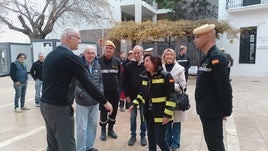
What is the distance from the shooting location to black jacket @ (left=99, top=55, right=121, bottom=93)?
4746 mm

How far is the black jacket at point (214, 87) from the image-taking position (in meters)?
2.61

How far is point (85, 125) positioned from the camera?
3830 mm

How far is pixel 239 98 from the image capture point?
29.9ft

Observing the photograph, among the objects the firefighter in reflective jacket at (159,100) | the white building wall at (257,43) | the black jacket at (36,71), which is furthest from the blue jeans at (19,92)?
the white building wall at (257,43)

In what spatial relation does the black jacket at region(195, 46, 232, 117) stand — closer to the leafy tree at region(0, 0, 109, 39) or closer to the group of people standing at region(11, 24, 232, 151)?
the group of people standing at region(11, 24, 232, 151)

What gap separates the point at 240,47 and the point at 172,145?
573 inches

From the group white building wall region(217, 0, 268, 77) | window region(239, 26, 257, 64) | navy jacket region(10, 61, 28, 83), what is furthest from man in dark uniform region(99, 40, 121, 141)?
window region(239, 26, 257, 64)

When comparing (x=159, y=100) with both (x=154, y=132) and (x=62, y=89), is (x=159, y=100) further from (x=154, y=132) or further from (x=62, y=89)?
(x=62, y=89)

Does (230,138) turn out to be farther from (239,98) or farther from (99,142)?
(239,98)

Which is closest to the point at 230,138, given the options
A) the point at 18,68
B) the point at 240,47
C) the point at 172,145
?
the point at 172,145

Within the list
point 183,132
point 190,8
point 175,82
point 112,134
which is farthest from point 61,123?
point 190,8

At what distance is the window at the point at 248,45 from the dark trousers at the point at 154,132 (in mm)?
14744

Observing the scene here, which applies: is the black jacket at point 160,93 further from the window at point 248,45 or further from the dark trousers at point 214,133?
the window at point 248,45

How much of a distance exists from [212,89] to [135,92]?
2.07 meters
